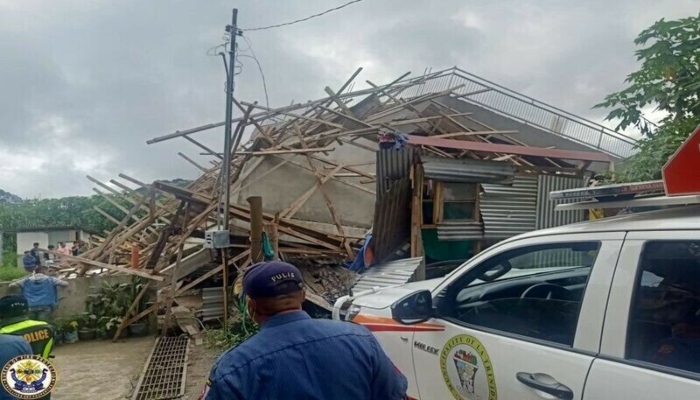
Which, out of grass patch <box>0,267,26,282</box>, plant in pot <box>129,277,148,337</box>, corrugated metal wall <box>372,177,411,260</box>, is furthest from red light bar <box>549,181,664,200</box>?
grass patch <box>0,267,26,282</box>

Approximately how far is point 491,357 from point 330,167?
8441 mm

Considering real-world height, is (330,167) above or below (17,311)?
above

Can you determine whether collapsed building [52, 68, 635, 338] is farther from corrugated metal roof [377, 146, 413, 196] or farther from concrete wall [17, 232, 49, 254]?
concrete wall [17, 232, 49, 254]

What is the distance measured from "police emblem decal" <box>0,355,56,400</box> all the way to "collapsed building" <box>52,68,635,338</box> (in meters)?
4.33

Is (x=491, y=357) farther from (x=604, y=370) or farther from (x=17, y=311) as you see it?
(x=17, y=311)

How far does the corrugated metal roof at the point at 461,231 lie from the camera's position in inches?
293

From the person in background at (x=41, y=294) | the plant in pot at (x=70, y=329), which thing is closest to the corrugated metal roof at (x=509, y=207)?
the plant in pot at (x=70, y=329)

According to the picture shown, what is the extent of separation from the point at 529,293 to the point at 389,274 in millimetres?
3938

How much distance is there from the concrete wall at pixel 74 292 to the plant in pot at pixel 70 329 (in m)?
0.14

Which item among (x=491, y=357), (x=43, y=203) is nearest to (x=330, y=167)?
(x=491, y=357)

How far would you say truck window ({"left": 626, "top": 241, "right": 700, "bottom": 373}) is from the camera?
1.89m

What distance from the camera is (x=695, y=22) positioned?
3822 mm

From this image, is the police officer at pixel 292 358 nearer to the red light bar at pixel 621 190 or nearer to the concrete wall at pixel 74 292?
the red light bar at pixel 621 190

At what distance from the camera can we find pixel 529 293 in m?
2.95
